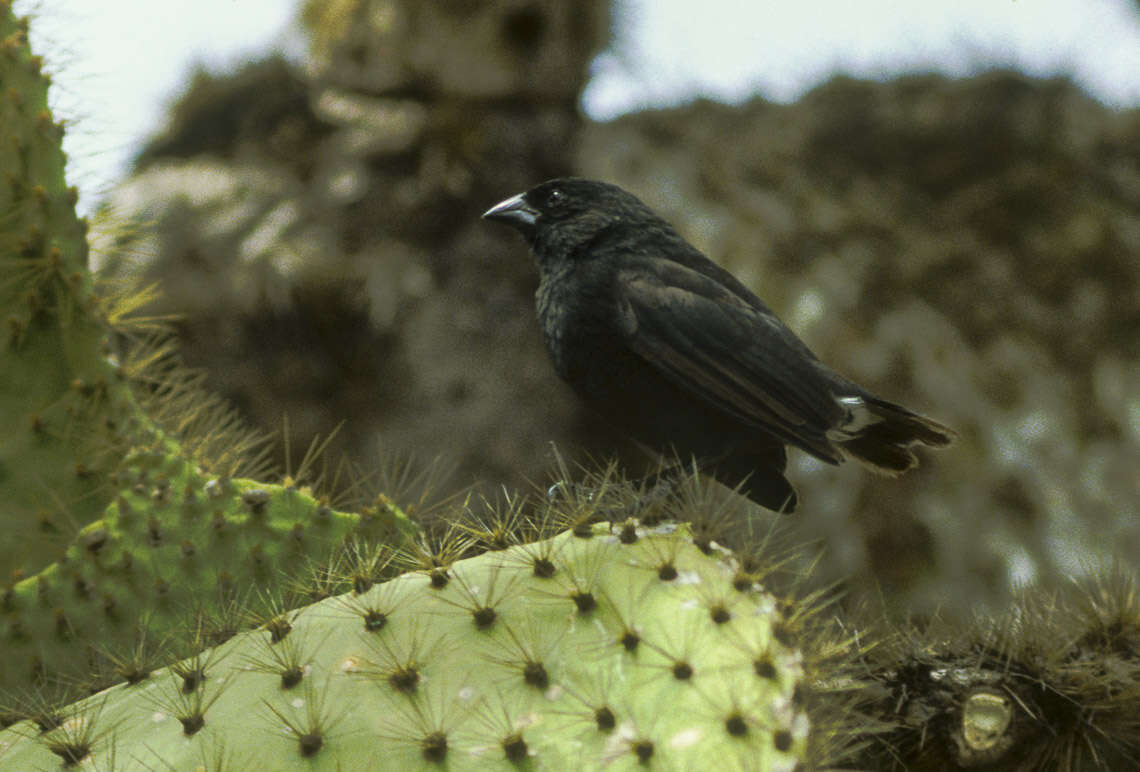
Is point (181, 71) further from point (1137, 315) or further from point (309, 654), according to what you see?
point (309, 654)

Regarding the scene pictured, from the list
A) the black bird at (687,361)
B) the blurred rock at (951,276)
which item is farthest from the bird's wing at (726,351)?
the blurred rock at (951,276)

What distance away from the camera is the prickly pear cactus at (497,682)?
133 cm

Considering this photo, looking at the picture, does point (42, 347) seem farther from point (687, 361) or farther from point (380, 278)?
point (380, 278)

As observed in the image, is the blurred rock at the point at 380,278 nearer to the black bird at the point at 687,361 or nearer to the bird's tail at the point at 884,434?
the black bird at the point at 687,361

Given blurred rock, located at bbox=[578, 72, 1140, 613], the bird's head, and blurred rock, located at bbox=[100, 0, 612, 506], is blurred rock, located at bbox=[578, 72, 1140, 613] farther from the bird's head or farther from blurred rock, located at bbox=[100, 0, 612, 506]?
the bird's head

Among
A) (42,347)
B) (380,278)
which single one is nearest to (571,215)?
(42,347)

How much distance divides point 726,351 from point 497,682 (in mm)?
788

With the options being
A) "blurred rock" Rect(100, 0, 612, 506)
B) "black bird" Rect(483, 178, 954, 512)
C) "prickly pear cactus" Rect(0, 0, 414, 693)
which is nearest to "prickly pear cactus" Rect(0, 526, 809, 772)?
"prickly pear cactus" Rect(0, 0, 414, 693)

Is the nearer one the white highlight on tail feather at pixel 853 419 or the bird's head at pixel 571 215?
the white highlight on tail feather at pixel 853 419

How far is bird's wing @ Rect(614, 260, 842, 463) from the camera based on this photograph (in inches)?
73.3

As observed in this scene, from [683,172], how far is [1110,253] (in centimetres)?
281

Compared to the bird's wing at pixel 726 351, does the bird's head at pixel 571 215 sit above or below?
above

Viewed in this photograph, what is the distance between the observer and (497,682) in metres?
1.42

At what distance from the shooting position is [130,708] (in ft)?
5.15
